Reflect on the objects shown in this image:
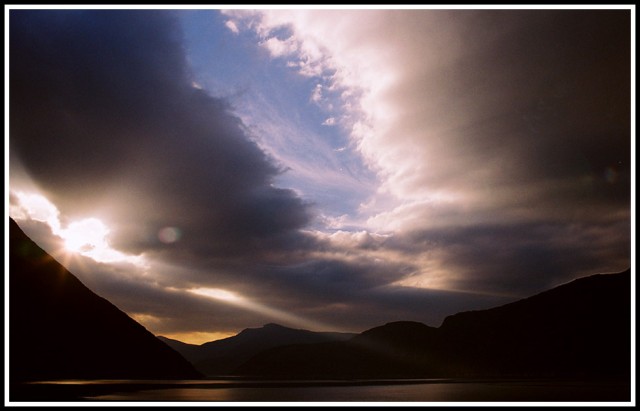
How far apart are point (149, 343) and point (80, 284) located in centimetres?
3407

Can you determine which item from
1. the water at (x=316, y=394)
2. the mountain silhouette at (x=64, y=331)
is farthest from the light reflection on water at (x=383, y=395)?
the mountain silhouette at (x=64, y=331)

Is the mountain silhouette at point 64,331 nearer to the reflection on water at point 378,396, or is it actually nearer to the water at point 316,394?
the water at point 316,394

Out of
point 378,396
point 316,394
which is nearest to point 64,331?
point 316,394

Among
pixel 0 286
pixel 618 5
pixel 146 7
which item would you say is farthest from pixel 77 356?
pixel 618 5

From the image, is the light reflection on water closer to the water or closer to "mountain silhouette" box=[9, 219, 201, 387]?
the water

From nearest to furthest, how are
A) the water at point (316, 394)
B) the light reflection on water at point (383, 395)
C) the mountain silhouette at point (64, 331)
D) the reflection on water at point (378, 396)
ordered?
1. the water at point (316, 394)
2. the light reflection on water at point (383, 395)
3. the reflection on water at point (378, 396)
4. the mountain silhouette at point (64, 331)

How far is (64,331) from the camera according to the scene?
150 metres

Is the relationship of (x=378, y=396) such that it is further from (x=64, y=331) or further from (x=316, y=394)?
(x=64, y=331)

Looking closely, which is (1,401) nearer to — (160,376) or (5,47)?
(5,47)

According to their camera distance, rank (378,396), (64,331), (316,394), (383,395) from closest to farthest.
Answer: (378,396), (383,395), (316,394), (64,331)

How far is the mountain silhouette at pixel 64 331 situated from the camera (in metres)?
134

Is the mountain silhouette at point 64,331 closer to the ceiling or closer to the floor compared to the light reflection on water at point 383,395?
A: closer to the ceiling

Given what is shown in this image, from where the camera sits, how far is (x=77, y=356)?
481 feet

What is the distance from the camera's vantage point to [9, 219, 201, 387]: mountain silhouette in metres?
134
